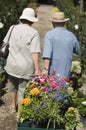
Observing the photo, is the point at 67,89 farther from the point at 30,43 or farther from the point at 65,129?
the point at 30,43

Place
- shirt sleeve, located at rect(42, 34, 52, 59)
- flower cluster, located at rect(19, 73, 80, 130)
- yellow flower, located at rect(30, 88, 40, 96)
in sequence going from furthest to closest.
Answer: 1. shirt sleeve, located at rect(42, 34, 52, 59)
2. yellow flower, located at rect(30, 88, 40, 96)
3. flower cluster, located at rect(19, 73, 80, 130)

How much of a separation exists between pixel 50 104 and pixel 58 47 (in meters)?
1.39

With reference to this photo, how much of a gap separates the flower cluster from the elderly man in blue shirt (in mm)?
971

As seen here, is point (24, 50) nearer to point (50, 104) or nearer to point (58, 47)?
point (58, 47)

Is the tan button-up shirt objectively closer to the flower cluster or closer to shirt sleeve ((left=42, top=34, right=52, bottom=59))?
shirt sleeve ((left=42, top=34, right=52, bottom=59))

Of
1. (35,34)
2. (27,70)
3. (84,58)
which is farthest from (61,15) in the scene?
(84,58)

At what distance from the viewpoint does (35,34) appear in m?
5.63

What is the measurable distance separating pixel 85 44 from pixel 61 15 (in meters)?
4.69

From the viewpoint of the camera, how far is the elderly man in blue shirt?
5629 millimetres

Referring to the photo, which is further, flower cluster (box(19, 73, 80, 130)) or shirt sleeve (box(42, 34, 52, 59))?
shirt sleeve (box(42, 34, 52, 59))

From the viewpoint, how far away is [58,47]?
18.7ft

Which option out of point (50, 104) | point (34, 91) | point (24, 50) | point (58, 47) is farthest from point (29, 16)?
point (50, 104)

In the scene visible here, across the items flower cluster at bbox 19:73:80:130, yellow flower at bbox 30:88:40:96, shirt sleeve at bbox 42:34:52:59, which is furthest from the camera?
shirt sleeve at bbox 42:34:52:59

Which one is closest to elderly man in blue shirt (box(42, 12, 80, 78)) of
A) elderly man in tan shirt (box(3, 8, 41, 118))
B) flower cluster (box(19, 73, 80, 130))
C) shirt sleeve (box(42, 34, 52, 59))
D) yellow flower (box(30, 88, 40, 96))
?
shirt sleeve (box(42, 34, 52, 59))
